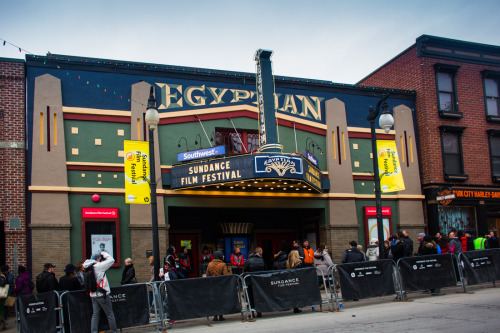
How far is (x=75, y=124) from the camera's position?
57.2ft

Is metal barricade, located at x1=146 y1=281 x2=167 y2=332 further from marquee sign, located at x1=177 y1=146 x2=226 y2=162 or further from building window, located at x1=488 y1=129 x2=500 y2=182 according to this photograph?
building window, located at x1=488 y1=129 x2=500 y2=182

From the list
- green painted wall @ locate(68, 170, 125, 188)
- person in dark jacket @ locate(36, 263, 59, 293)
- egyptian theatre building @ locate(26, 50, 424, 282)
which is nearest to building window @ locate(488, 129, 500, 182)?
egyptian theatre building @ locate(26, 50, 424, 282)

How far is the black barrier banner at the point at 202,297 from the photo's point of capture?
11.7 m

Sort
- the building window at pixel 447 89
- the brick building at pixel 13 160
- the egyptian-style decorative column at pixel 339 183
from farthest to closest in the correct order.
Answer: the building window at pixel 447 89 → the egyptian-style decorative column at pixel 339 183 → the brick building at pixel 13 160

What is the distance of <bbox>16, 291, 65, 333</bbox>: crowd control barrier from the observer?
36.1 ft

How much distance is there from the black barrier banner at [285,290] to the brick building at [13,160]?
26.1 feet

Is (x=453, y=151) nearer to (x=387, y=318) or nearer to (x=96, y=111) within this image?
(x=387, y=318)

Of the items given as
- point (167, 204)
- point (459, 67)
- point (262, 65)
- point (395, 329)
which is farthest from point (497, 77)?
point (395, 329)

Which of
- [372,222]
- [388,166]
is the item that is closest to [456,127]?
[372,222]

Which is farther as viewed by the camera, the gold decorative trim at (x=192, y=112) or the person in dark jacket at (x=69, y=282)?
the gold decorative trim at (x=192, y=112)

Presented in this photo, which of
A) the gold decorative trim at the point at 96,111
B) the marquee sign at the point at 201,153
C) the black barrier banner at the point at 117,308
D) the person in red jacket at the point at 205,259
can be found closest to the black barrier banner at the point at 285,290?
the black barrier banner at the point at 117,308

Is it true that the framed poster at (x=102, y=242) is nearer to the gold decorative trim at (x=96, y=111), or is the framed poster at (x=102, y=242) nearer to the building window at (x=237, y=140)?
the gold decorative trim at (x=96, y=111)

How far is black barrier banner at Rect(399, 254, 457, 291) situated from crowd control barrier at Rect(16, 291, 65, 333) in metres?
8.65

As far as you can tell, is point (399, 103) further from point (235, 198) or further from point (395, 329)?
point (395, 329)
